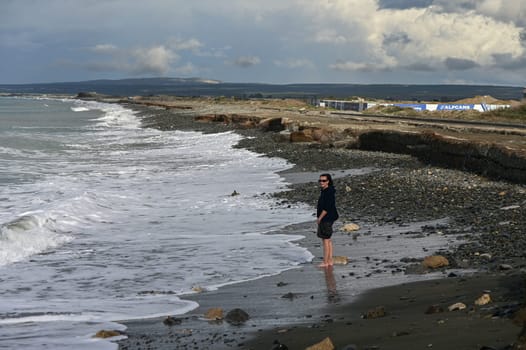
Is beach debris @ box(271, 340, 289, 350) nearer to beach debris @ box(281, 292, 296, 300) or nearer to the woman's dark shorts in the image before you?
beach debris @ box(281, 292, 296, 300)

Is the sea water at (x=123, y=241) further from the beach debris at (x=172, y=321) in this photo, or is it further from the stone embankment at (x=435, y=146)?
the stone embankment at (x=435, y=146)

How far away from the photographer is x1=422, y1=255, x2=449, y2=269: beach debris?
9.55 metres

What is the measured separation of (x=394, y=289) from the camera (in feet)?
28.1

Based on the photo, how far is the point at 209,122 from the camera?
205 ft

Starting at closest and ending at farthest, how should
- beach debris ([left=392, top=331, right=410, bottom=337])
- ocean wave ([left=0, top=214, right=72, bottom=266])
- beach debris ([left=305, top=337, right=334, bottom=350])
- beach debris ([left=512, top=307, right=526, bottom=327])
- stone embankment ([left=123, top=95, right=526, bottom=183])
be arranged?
1. beach debris ([left=512, top=307, right=526, bottom=327])
2. beach debris ([left=305, top=337, right=334, bottom=350])
3. beach debris ([left=392, top=331, right=410, bottom=337])
4. ocean wave ([left=0, top=214, right=72, bottom=266])
5. stone embankment ([left=123, top=95, right=526, bottom=183])

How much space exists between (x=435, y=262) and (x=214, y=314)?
3154mm

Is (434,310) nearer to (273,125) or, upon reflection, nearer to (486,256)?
(486,256)

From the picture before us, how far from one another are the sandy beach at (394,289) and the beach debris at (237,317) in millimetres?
50

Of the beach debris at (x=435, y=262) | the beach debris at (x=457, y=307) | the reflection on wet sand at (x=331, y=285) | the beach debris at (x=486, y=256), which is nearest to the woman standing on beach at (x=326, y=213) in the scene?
the reflection on wet sand at (x=331, y=285)

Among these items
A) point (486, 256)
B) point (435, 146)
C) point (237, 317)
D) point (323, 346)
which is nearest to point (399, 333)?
point (323, 346)

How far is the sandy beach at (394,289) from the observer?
6.32 meters

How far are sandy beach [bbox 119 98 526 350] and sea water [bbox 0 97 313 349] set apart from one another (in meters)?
0.61

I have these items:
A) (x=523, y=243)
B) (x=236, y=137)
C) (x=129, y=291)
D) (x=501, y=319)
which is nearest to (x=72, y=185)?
(x=129, y=291)

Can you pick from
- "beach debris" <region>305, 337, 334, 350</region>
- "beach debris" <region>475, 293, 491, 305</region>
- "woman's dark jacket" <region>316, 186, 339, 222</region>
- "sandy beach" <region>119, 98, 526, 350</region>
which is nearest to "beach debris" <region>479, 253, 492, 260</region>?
"sandy beach" <region>119, 98, 526, 350</region>
